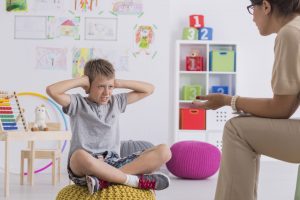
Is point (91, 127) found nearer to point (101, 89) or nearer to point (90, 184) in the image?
point (101, 89)

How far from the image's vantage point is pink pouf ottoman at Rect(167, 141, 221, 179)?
4.34 metres

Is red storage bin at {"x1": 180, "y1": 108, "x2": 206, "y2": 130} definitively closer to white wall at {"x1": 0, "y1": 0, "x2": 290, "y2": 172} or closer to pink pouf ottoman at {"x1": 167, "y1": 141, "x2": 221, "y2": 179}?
white wall at {"x1": 0, "y1": 0, "x2": 290, "y2": 172}

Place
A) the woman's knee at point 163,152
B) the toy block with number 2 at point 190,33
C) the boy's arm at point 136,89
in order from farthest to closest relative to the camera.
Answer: the toy block with number 2 at point 190,33, the boy's arm at point 136,89, the woman's knee at point 163,152

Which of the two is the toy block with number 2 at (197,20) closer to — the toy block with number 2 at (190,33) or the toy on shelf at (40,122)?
the toy block with number 2 at (190,33)

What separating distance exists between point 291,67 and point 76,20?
3.51m

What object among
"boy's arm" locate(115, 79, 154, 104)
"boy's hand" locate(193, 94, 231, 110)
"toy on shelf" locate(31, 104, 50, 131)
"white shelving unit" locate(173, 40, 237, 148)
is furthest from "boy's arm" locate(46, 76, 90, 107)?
"white shelving unit" locate(173, 40, 237, 148)

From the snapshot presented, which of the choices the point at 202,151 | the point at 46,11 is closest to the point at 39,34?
the point at 46,11

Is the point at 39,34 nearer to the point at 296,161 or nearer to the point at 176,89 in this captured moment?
the point at 176,89

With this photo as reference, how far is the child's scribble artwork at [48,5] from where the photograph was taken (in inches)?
200

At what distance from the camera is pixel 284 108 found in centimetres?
187

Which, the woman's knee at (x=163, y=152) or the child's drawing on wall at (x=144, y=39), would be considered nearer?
the woman's knee at (x=163, y=152)

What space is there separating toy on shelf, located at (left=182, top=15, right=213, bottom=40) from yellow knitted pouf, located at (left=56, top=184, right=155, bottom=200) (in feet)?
9.60

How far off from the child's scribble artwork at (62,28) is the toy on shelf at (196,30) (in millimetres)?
1024

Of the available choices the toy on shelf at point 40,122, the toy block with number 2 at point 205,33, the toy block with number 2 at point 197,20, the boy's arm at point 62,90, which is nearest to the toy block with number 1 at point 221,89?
the toy block with number 2 at point 205,33
